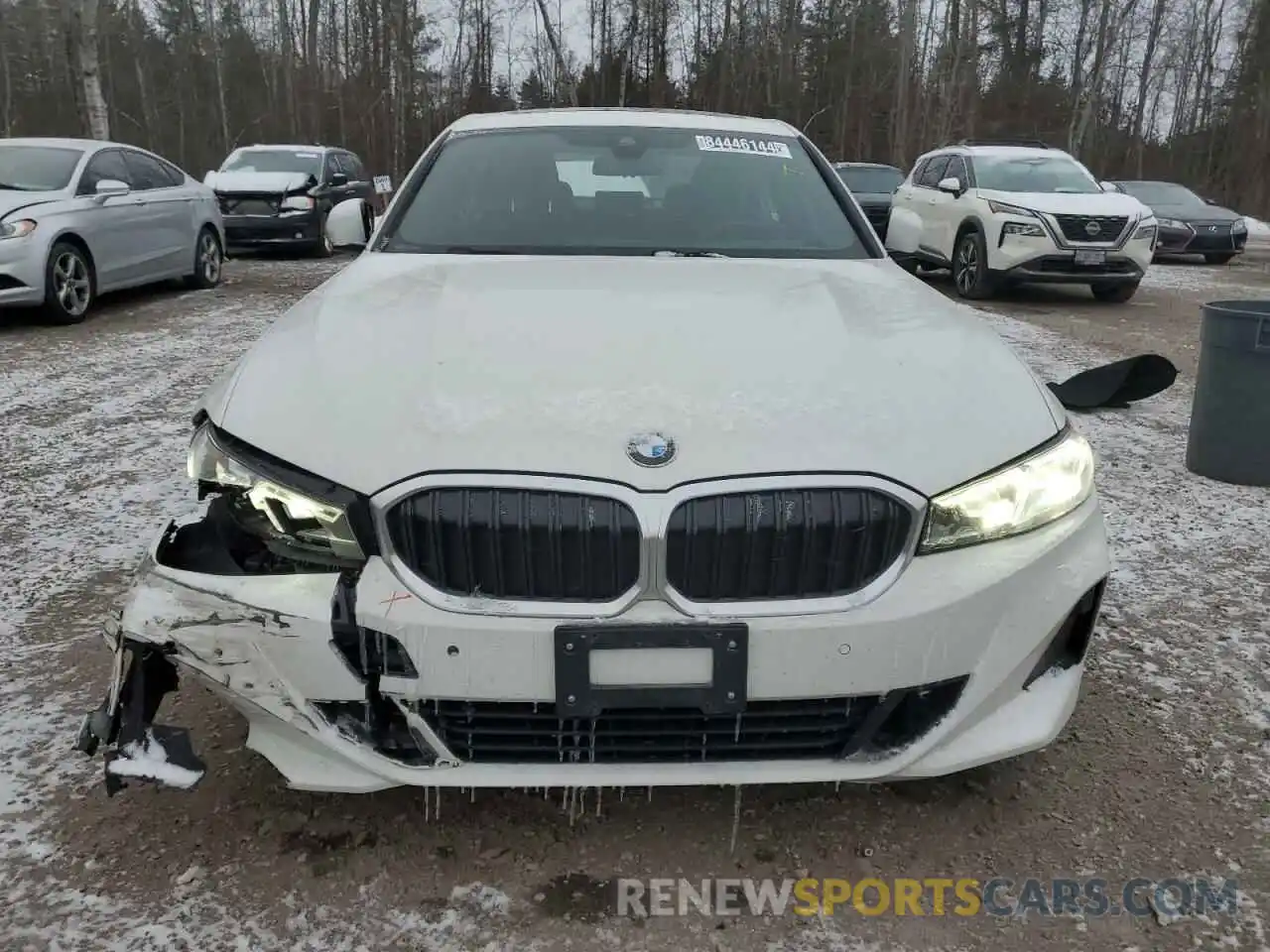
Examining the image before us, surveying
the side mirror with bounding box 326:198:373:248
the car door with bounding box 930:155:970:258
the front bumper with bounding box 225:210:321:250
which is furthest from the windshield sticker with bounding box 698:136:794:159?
the front bumper with bounding box 225:210:321:250

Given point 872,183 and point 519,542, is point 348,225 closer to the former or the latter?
point 519,542

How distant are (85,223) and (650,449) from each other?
8.09 meters

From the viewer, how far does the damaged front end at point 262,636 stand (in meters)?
1.80

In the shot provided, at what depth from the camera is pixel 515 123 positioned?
12.1 ft

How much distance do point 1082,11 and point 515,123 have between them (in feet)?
144

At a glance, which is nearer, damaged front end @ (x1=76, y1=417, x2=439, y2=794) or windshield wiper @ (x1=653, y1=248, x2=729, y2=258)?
damaged front end @ (x1=76, y1=417, x2=439, y2=794)

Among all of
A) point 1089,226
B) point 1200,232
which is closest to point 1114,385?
point 1089,226

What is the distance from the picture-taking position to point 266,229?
12945mm

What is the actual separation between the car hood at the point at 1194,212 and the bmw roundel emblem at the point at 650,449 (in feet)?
52.7

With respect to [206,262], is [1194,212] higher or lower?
higher

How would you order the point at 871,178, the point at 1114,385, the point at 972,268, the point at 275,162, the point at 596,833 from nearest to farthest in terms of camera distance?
the point at 596,833
the point at 1114,385
the point at 972,268
the point at 275,162
the point at 871,178

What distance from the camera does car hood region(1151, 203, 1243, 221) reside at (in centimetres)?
1541

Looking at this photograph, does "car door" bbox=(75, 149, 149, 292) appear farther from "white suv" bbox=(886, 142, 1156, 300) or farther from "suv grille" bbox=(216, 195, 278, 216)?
"white suv" bbox=(886, 142, 1156, 300)

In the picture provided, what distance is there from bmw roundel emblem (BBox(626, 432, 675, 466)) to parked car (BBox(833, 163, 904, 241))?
1427 cm
